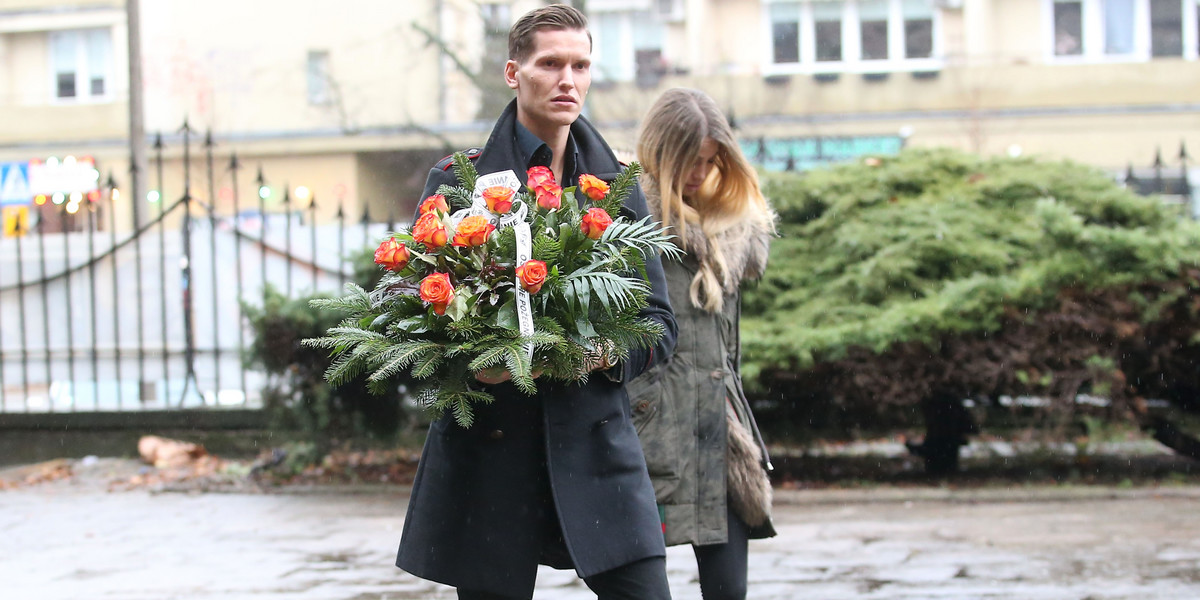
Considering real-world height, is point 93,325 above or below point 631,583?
above

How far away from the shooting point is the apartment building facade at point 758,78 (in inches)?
Result: 924

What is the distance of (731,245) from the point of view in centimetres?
376

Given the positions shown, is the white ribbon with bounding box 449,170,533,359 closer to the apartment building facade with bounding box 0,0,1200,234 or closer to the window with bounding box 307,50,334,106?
the apartment building facade with bounding box 0,0,1200,234

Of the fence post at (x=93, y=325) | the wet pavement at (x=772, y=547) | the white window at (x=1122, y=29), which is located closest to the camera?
the wet pavement at (x=772, y=547)

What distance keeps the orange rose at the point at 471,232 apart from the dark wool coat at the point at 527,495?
37cm

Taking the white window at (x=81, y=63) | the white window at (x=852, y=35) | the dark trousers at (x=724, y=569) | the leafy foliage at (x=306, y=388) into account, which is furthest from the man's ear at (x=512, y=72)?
the white window at (x=81, y=63)

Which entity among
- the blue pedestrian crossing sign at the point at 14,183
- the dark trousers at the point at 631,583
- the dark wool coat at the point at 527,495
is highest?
the blue pedestrian crossing sign at the point at 14,183

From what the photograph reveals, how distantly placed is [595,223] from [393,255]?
1.44ft

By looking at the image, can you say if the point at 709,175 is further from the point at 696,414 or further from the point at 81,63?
the point at 81,63

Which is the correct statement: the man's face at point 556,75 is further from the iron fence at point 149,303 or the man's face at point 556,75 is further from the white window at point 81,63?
the white window at point 81,63

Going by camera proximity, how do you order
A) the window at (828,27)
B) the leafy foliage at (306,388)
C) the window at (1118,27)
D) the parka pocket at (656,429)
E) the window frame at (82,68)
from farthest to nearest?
1. the window frame at (82,68)
2. the window at (828,27)
3. the window at (1118,27)
4. the leafy foliage at (306,388)
5. the parka pocket at (656,429)

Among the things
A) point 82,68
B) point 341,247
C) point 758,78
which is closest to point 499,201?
point 341,247

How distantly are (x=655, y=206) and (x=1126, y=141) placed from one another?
22369 millimetres

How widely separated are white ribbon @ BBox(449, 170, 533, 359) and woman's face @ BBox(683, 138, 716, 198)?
2.97ft
